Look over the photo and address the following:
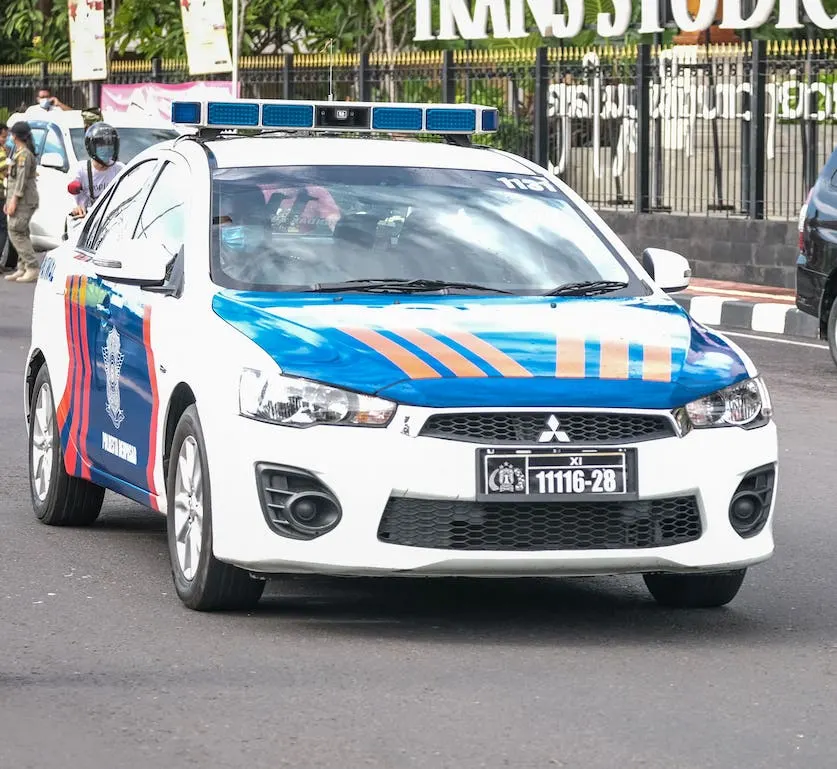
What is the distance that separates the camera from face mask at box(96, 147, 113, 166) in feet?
55.4

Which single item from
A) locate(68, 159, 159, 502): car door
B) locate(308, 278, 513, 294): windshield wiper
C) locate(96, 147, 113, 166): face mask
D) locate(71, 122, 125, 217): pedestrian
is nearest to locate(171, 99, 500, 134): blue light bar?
locate(68, 159, 159, 502): car door

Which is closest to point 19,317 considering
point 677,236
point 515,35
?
point 677,236

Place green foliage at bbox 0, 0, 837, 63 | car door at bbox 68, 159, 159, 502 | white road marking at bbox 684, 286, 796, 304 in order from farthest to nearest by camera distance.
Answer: green foliage at bbox 0, 0, 837, 63 < white road marking at bbox 684, 286, 796, 304 < car door at bbox 68, 159, 159, 502

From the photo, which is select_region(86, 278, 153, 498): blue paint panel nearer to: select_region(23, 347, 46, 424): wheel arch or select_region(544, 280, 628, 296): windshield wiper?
select_region(23, 347, 46, 424): wheel arch

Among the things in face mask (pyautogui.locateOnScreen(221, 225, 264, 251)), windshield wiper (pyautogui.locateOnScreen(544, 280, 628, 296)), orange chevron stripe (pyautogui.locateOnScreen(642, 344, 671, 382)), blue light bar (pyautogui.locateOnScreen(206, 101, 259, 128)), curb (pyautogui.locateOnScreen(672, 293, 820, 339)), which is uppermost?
blue light bar (pyautogui.locateOnScreen(206, 101, 259, 128))

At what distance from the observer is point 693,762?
5.08m

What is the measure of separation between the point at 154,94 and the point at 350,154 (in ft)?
75.8

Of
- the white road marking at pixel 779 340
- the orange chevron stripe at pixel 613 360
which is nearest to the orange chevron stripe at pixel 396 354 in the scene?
the orange chevron stripe at pixel 613 360

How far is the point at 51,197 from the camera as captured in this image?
2458 centimetres

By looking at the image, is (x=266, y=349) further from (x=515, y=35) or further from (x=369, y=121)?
(x=515, y=35)

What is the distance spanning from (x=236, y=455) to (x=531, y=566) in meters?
0.90

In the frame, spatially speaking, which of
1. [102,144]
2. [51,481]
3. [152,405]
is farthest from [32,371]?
[102,144]

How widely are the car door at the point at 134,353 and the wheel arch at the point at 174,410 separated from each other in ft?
0.35

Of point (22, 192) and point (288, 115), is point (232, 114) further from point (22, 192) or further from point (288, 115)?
point (22, 192)
